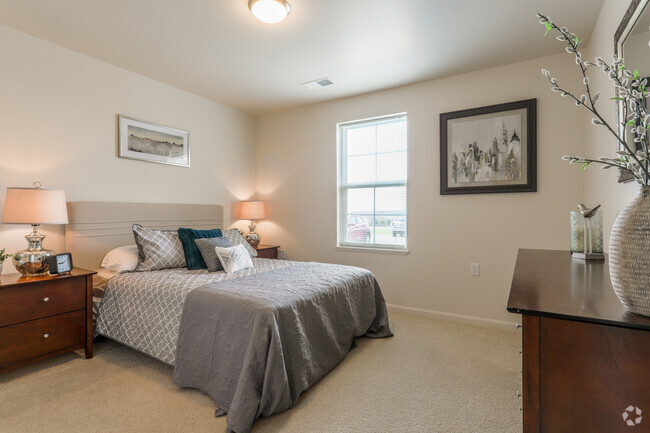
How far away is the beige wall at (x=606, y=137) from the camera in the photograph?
5.87 feet

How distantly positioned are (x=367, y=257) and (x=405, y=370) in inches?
63.4

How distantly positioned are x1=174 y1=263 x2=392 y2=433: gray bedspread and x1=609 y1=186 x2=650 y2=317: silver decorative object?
1424mm

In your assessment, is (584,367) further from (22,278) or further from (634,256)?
(22,278)

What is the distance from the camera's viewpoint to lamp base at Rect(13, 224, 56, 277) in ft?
7.28

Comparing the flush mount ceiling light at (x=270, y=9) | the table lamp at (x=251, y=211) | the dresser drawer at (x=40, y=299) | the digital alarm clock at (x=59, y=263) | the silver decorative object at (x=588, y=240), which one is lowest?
the dresser drawer at (x=40, y=299)

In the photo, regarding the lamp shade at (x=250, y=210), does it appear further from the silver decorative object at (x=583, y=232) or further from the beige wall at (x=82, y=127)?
the silver decorative object at (x=583, y=232)

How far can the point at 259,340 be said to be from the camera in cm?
169

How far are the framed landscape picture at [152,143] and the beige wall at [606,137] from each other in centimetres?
370

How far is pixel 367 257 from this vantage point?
375 cm

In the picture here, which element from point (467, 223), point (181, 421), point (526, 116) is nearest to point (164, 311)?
point (181, 421)

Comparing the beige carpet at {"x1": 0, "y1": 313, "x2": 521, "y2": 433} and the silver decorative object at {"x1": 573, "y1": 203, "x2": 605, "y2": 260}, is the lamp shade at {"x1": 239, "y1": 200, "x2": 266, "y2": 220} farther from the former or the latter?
the silver decorative object at {"x1": 573, "y1": 203, "x2": 605, "y2": 260}

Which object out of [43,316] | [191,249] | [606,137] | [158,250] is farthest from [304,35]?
[43,316]

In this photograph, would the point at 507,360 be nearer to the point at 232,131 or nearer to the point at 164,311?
the point at 164,311

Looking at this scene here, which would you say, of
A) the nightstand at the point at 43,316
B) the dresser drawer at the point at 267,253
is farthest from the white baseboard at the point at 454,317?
the nightstand at the point at 43,316
